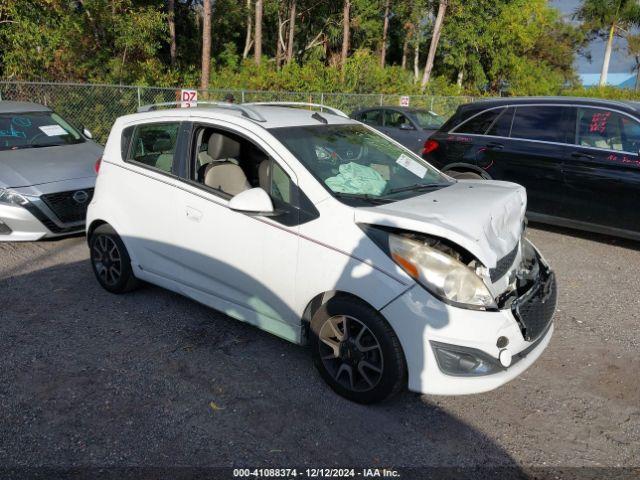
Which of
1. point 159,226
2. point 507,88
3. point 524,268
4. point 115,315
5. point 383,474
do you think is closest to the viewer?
point 383,474

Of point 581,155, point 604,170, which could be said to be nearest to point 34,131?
point 581,155

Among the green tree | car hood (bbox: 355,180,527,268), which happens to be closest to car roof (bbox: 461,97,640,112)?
car hood (bbox: 355,180,527,268)

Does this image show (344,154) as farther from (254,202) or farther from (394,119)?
(394,119)

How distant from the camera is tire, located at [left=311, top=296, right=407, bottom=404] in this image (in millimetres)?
3078

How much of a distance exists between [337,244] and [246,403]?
1.14 metres

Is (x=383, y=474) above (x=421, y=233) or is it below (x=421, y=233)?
below

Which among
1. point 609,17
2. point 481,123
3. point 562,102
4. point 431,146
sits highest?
point 609,17

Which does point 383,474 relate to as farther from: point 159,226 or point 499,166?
point 499,166

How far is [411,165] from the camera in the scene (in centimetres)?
432

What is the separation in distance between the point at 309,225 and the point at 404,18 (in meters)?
38.4

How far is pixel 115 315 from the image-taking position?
15.3 ft

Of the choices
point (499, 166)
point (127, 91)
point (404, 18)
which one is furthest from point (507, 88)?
point (499, 166)

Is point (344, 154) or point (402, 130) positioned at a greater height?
point (344, 154)

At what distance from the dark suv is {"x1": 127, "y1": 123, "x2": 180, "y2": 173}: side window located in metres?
4.45
